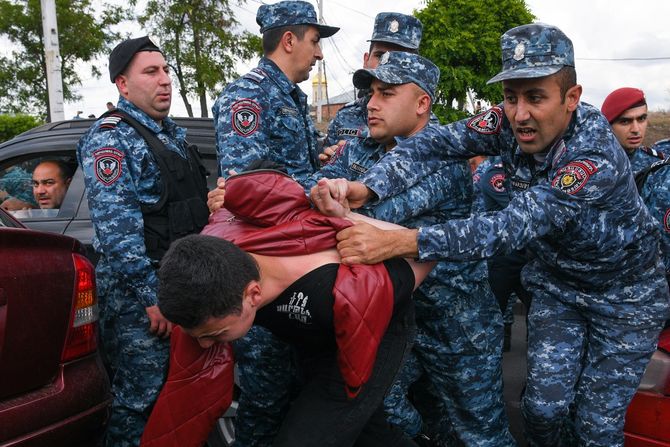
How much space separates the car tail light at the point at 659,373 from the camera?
2.49m

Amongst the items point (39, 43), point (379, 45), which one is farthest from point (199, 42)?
point (379, 45)

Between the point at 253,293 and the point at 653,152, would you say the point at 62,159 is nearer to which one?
the point at 253,293

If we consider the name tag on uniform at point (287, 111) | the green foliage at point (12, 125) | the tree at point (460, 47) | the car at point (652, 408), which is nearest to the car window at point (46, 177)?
the name tag on uniform at point (287, 111)

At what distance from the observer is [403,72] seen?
277cm

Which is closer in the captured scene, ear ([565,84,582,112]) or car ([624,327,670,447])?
ear ([565,84,582,112])

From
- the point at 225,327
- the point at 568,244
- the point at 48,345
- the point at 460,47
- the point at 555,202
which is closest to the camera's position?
the point at 225,327

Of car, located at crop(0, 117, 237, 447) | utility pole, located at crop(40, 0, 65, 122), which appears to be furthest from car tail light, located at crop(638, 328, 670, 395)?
utility pole, located at crop(40, 0, 65, 122)

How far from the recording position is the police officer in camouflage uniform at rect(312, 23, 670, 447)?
2137mm

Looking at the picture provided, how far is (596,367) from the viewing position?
2.57 meters

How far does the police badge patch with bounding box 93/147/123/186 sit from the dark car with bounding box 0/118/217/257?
0.80 meters

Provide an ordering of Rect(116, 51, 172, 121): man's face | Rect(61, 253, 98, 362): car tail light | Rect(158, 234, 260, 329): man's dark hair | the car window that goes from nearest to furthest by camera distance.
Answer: Rect(158, 234, 260, 329): man's dark hair
Rect(61, 253, 98, 362): car tail light
Rect(116, 51, 172, 121): man's face
the car window

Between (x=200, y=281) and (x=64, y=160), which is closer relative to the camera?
(x=200, y=281)

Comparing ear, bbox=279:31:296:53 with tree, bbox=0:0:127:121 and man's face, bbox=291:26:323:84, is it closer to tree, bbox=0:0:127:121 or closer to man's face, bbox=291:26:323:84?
man's face, bbox=291:26:323:84

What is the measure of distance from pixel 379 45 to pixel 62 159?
6.72 feet
